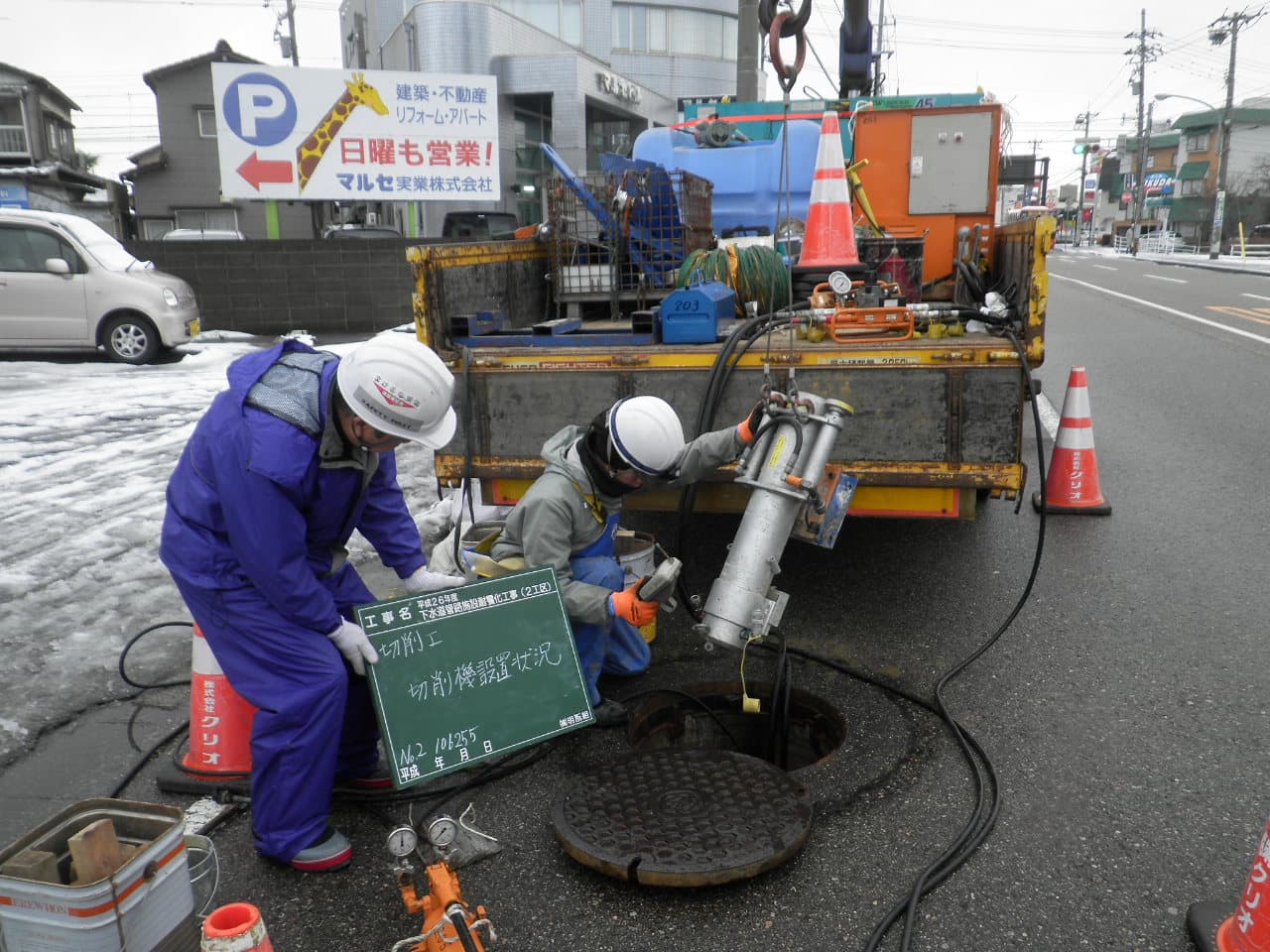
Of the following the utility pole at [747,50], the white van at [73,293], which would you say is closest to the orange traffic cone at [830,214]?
the utility pole at [747,50]

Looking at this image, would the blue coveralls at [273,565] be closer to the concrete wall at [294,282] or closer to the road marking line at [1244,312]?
the concrete wall at [294,282]

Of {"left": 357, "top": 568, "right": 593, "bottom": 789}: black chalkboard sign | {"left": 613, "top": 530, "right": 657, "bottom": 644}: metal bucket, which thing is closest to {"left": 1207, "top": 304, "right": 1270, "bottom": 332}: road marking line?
{"left": 613, "top": 530, "right": 657, "bottom": 644}: metal bucket

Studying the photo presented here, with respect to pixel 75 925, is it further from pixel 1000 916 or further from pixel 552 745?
pixel 1000 916

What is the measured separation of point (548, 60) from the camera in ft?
82.0

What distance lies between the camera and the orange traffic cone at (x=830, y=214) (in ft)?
18.6

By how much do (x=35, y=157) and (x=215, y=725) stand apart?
40649 mm

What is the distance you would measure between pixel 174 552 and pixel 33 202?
36089mm

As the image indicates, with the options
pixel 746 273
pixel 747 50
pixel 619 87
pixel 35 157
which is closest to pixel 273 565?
pixel 746 273

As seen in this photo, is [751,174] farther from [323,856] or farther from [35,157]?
[35,157]

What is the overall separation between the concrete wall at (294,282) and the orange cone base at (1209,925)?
14.4 meters

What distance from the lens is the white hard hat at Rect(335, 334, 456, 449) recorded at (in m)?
2.68

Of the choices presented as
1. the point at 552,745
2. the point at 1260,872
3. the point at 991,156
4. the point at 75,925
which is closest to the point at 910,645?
the point at 552,745

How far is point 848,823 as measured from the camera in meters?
2.83

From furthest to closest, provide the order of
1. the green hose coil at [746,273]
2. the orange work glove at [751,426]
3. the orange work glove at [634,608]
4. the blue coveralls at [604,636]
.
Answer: the green hose coil at [746,273], the blue coveralls at [604,636], the orange work glove at [751,426], the orange work glove at [634,608]
